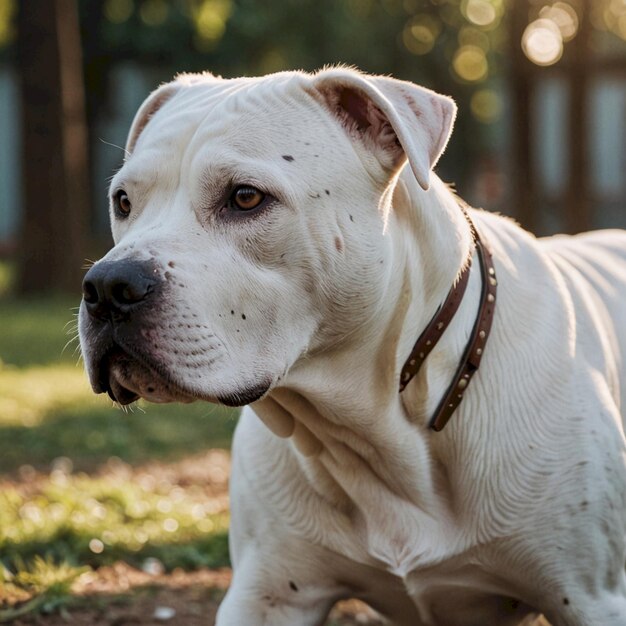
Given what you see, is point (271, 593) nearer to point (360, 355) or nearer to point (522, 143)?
point (360, 355)

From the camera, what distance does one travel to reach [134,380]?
291 centimetres

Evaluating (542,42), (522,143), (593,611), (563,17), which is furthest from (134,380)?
(542,42)

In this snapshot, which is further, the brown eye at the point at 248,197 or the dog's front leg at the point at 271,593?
the dog's front leg at the point at 271,593

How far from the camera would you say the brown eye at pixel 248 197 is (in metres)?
2.97

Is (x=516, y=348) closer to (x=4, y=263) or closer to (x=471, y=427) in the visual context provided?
(x=471, y=427)

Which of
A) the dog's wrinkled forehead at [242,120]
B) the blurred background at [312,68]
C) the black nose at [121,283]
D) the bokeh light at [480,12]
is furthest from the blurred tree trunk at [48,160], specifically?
the bokeh light at [480,12]

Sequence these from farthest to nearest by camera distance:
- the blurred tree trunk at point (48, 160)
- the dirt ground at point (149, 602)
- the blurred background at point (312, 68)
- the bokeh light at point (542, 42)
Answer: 1. the blurred tree trunk at point (48, 160)
2. the blurred background at point (312, 68)
3. the bokeh light at point (542, 42)
4. the dirt ground at point (149, 602)

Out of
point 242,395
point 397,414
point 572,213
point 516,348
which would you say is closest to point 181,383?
point 242,395

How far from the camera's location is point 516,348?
3.35m

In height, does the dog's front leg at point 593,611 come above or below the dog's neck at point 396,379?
below

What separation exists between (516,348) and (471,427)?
0.26m

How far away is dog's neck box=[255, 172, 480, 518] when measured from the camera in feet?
10.5

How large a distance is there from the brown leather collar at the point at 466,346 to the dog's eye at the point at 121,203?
0.87 meters

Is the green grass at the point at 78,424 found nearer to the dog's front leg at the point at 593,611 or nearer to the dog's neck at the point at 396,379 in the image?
the dog's neck at the point at 396,379
